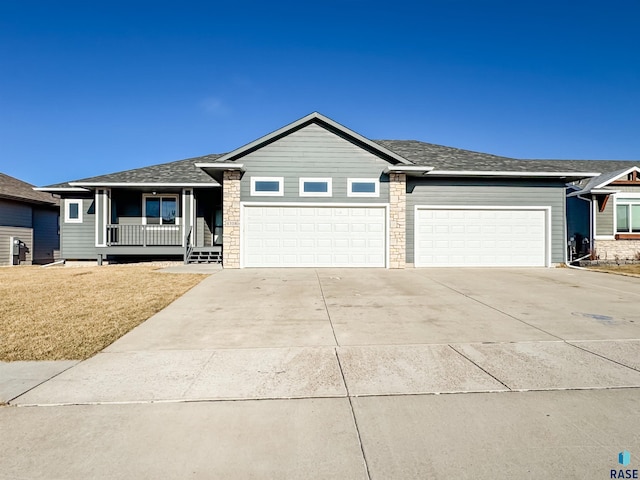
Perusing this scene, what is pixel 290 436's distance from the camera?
8.13 feet

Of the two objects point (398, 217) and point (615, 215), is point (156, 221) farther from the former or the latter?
point (615, 215)

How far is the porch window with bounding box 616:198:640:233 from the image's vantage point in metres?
16.5

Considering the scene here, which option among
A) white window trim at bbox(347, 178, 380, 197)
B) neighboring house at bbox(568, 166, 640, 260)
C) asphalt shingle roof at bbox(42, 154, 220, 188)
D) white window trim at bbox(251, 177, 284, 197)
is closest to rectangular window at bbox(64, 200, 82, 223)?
asphalt shingle roof at bbox(42, 154, 220, 188)

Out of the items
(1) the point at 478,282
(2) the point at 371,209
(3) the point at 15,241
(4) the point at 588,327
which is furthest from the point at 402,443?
(3) the point at 15,241

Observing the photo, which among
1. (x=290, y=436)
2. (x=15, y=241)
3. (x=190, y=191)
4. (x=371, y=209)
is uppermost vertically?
(x=190, y=191)

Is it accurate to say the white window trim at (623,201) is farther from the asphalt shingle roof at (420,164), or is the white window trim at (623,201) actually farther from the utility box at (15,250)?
the utility box at (15,250)

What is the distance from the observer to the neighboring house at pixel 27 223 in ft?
54.4

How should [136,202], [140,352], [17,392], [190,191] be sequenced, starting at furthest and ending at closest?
1. [136,202]
2. [190,191]
3. [140,352]
4. [17,392]

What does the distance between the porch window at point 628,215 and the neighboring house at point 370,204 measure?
18.4 feet

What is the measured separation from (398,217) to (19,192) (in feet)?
64.3

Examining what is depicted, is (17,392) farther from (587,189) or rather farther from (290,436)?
(587,189)

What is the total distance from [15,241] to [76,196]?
14.9 ft

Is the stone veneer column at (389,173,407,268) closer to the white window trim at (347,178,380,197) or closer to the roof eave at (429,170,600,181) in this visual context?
the white window trim at (347,178,380,197)

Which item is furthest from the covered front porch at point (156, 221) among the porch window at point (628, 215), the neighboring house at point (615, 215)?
the porch window at point (628, 215)
